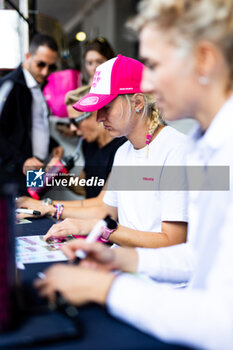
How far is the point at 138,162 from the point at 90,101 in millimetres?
327

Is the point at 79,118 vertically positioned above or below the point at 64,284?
Answer: above

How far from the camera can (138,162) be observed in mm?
1614

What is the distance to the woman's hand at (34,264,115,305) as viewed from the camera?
0.77 meters

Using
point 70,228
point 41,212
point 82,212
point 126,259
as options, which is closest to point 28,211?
point 41,212

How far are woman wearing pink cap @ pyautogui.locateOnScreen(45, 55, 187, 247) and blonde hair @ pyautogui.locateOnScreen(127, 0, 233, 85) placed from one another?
0.68 meters

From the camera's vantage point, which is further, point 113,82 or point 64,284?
point 113,82

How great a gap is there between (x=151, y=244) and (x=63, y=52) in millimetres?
3328

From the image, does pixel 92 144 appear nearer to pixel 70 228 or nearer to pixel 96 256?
pixel 70 228

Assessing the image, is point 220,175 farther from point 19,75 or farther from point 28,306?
point 19,75

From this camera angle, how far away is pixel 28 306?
2.63 ft

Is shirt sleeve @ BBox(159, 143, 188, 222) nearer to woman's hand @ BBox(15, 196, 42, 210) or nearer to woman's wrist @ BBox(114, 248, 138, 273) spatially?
woman's wrist @ BBox(114, 248, 138, 273)

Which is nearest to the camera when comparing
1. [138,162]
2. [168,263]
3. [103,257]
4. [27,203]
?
[103,257]

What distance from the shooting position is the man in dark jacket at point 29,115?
2.48m

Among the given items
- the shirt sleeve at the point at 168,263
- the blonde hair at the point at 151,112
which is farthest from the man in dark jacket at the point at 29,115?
the shirt sleeve at the point at 168,263
